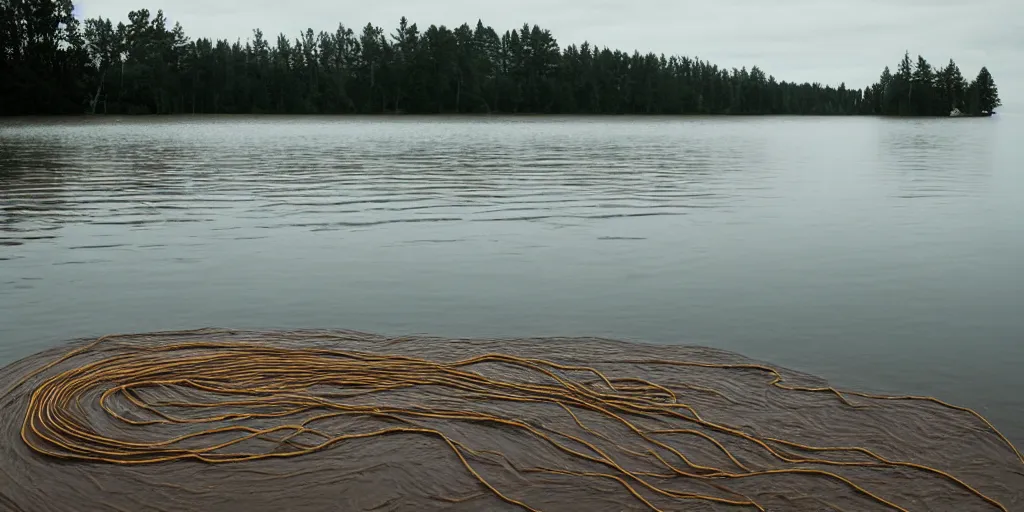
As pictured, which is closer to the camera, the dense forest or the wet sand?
the wet sand

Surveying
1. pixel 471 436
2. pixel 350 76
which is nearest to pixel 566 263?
pixel 471 436

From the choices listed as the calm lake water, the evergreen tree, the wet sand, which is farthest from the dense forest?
the wet sand

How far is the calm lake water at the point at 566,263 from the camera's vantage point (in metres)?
8.02

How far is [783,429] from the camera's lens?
557 cm

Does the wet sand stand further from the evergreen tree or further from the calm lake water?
the evergreen tree

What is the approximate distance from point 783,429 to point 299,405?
10.5ft

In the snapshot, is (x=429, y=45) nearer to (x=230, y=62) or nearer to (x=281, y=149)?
(x=230, y=62)

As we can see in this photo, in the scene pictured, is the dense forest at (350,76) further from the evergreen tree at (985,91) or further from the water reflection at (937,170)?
the water reflection at (937,170)

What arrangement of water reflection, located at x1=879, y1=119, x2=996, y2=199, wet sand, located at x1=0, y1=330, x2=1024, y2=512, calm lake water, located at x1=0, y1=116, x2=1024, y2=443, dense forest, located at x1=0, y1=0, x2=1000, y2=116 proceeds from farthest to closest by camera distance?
dense forest, located at x1=0, y1=0, x2=1000, y2=116, water reflection, located at x1=879, y1=119, x2=996, y2=199, calm lake water, located at x1=0, y1=116, x2=1024, y2=443, wet sand, located at x1=0, y1=330, x2=1024, y2=512

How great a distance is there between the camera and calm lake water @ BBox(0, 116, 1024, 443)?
26.3 ft

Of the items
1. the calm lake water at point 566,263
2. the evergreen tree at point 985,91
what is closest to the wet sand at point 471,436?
the calm lake water at point 566,263

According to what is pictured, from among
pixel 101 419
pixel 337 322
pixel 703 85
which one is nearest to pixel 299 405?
pixel 101 419

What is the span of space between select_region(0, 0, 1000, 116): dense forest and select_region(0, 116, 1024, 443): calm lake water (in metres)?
77.7

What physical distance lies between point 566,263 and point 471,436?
6109mm
